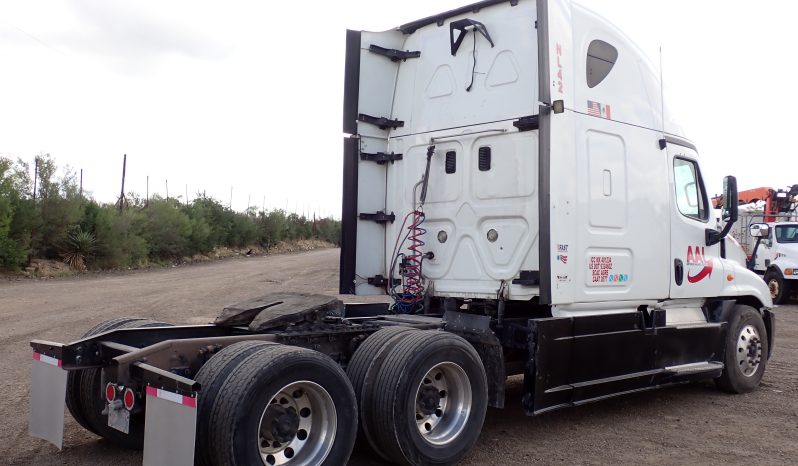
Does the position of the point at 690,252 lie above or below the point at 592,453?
above

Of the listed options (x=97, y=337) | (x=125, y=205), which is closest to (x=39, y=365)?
(x=97, y=337)

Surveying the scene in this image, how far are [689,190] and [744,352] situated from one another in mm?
1996

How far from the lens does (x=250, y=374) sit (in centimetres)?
400

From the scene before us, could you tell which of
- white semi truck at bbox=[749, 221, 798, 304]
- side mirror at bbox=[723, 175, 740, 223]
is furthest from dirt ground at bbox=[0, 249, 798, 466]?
white semi truck at bbox=[749, 221, 798, 304]

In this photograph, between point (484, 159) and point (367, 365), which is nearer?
point (367, 365)

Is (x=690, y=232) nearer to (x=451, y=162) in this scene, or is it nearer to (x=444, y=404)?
(x=451, y=162)

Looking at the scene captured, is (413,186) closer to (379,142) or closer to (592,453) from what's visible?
(379,142)

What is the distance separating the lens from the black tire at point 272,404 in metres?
3.89

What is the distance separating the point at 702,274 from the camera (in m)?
7.36

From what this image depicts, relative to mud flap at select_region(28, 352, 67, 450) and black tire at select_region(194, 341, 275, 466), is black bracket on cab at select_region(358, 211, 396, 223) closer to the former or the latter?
black tire at select_region(194, 341, 275, 466)

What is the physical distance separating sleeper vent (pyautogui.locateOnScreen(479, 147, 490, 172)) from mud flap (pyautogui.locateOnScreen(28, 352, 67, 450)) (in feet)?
12.5

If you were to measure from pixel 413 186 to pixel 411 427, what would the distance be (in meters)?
2.80

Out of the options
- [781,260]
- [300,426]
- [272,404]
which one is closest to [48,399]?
[272,404]

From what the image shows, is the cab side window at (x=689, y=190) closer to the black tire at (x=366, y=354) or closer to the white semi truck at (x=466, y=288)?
the white semi truck at (x=466, y=288)
